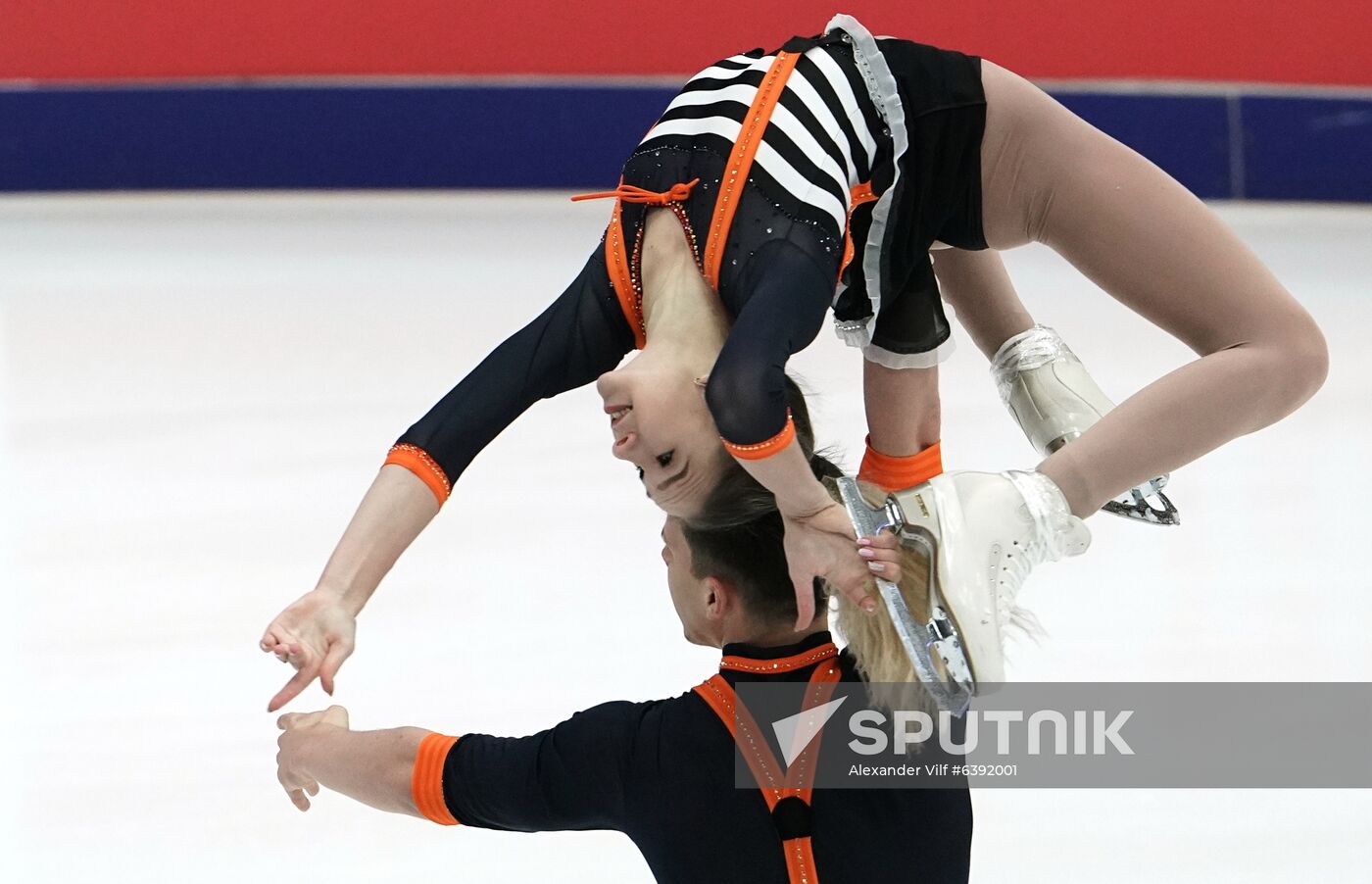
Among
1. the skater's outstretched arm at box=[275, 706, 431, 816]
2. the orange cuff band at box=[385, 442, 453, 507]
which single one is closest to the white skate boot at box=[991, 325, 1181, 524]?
the orange cuff band at box=[385, 442, 453, 507]

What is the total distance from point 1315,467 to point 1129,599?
97 centimetres

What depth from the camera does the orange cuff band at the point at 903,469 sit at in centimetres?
269

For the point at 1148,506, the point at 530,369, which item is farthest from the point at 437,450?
the point at 1148,506

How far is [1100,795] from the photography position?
2881 mm

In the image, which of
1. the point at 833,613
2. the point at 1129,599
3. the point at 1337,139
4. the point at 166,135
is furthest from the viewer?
the point at 166,135

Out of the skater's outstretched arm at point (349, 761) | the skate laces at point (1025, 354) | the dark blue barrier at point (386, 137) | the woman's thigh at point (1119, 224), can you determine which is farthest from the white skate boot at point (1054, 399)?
the dark blue barrier at point (386, 137)

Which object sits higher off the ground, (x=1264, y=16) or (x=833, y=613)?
(x=1264, y=16)

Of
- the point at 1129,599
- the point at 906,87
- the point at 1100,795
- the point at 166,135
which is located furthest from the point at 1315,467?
the point at 166,135

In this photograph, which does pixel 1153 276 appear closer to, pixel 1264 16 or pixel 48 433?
pixel 48 433

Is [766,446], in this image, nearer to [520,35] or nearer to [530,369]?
[530,369]

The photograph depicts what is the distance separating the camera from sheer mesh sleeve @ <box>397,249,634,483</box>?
2.27 metres

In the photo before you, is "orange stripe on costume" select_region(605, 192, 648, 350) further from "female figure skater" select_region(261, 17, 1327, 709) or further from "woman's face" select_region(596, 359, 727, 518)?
"woman's face" select_region(596, 359, 727, 518)

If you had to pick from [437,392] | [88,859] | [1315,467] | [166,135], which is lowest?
[88,859]

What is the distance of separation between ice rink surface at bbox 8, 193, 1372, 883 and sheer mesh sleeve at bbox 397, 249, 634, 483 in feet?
2.45
